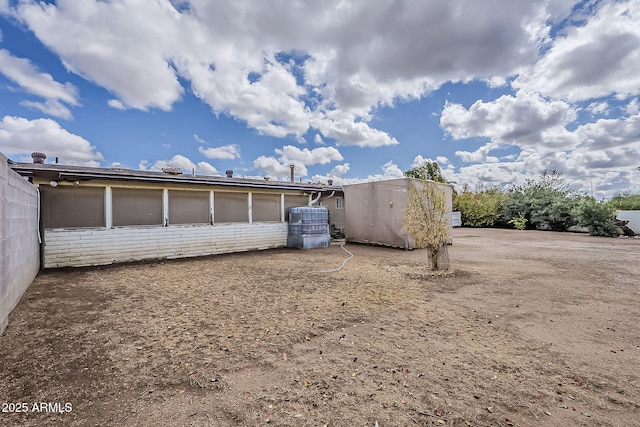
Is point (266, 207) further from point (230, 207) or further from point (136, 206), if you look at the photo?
point (136, 206)

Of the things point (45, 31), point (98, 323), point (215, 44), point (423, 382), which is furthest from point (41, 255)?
point (423, 382)

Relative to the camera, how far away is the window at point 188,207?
8805mm

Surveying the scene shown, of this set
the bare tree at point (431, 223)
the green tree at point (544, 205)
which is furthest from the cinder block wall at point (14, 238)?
the green tree at point (544, 205)

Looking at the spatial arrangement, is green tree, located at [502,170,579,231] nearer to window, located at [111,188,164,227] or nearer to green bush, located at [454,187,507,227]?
green bush, located at [454,187,507,227]

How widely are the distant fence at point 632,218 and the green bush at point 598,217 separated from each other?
2.06 metres

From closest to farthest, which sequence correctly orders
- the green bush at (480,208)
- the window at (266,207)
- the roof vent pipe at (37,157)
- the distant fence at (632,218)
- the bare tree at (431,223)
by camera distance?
the bare tree at (431,223) → the roof vent pipe at (37,157) → the window at (266,207) → the distant fence at (632,218) → the green bush at (480,208)

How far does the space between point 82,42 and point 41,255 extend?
591 centimetres

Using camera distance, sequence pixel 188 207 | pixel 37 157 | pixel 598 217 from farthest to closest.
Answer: pixel 598 217 < pixel 188 207 < pixel 37 157

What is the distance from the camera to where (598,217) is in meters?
14.8

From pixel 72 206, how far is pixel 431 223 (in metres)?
9.50

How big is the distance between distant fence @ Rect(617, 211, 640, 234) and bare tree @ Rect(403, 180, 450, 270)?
1773cm

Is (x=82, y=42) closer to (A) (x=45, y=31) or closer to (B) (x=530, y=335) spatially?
(A) (x=45, y=31)

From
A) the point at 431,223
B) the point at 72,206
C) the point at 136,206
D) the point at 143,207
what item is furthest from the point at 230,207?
the point at 431,223

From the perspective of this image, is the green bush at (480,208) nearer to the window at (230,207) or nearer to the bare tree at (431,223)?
the bare tree at (431,223)
